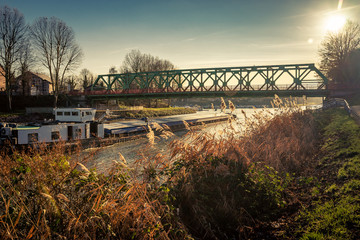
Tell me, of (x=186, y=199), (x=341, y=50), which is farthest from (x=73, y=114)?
(x=341, y=50)

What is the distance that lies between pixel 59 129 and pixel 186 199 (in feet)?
69.2

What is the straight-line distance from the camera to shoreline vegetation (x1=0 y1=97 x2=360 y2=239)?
16.7ft

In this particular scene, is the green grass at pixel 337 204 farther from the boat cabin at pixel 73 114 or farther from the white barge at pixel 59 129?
the boat cabin at pixel 73 114

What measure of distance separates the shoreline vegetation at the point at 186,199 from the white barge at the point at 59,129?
13.6m

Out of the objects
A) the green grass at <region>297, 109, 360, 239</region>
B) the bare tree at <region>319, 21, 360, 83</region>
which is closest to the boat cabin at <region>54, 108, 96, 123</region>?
the green grass at <region>297, 109, 360, 239</region>

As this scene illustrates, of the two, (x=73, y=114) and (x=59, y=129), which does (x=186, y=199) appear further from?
(x=73, y=114)

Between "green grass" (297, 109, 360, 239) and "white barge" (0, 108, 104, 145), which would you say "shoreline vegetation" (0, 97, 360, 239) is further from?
"white barge" (0, 108, 104, 145)

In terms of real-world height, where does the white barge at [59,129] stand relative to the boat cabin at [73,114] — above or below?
below

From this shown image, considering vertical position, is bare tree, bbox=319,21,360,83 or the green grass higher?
bare tree, bbox=319,21,360,83

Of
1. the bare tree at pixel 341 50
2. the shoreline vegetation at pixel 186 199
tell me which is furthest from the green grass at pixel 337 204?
the bare tree at pixel 341 50

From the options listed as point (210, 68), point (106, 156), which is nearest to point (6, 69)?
point (106, 156)

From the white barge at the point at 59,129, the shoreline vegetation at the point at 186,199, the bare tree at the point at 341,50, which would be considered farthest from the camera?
the bare tree at the point at 341,50

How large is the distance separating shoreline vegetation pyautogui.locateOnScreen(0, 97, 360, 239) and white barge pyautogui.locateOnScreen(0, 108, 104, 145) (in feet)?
44.6

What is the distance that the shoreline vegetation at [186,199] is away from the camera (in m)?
5.09
